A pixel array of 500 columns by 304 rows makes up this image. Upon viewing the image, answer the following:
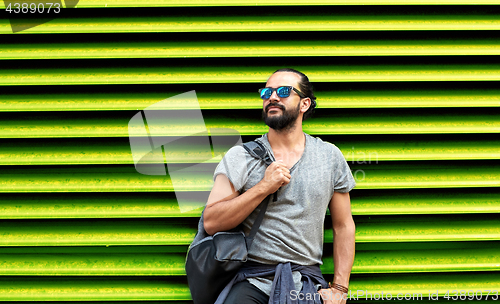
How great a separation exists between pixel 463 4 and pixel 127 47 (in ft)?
7.64

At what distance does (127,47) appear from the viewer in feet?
7.13

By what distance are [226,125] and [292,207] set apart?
74 cm

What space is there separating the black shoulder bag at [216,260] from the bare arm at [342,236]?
1.59 feet

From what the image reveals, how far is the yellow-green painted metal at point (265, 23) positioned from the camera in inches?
84.4

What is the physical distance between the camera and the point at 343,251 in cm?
197

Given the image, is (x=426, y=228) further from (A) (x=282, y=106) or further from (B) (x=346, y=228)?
(A) (x=282, y=106)

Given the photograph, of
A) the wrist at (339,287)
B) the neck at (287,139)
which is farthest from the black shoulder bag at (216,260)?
the wrist at (339,287)

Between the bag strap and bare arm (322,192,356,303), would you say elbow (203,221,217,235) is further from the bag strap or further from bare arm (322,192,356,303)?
bare arm (322,192,356,303)

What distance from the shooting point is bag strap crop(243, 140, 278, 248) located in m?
1.83

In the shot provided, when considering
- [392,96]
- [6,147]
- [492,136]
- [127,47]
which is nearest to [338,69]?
[392,96]

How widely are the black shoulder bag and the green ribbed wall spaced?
0.39 meters

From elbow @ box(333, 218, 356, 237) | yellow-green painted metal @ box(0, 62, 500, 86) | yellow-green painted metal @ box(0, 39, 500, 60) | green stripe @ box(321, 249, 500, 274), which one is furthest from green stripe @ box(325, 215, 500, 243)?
yellow-green painted metal @ box(0, 39, 500, 60)

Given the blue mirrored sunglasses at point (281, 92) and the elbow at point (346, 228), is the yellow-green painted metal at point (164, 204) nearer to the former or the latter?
the elbow at point (346, 228)

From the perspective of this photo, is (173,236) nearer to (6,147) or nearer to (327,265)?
(327,265)
